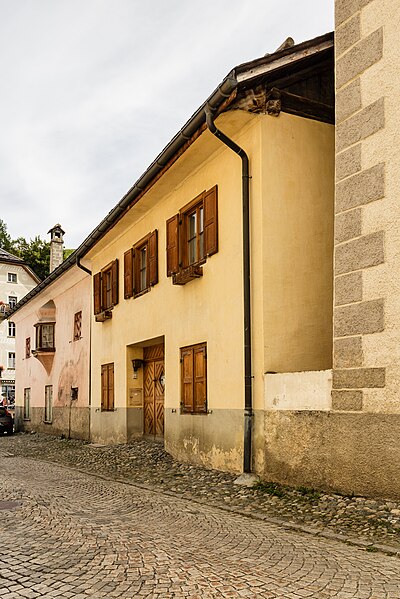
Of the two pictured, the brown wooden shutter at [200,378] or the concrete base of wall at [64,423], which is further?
the concrete base of wall at [64,423]

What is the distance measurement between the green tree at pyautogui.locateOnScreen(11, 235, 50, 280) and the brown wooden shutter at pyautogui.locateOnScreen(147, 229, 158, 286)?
143 ft

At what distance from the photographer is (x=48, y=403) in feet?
84.5

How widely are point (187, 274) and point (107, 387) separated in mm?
6855

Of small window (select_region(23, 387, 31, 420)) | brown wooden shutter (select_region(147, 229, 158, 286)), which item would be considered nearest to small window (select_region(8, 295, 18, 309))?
small window (select_region(23, 387, 31, 420))

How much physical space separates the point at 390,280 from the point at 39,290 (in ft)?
66.4

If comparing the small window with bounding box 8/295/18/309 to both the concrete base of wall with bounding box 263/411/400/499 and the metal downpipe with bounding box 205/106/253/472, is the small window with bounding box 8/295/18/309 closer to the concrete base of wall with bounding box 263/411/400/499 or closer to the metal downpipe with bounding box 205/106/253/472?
the metal downpipe with bounding box 205/106/253/472

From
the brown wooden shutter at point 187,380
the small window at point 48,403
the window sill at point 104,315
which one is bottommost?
the small window at point 48,403

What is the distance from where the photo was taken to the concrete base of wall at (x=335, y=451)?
24.2 ft

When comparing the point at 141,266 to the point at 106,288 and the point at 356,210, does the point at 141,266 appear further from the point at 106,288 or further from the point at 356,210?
the point at 356,210

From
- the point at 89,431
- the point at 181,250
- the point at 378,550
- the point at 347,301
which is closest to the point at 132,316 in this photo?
the point at 181,250

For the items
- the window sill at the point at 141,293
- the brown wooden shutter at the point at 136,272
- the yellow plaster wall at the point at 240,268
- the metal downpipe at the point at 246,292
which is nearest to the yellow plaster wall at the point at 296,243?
the yellow plaster wall at the point at 240,268

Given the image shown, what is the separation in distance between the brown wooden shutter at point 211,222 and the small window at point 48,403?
50.1 ft

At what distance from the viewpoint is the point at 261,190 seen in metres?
10.2

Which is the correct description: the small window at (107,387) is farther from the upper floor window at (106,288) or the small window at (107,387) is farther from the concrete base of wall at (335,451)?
the concrete base of wall at (335,451)
